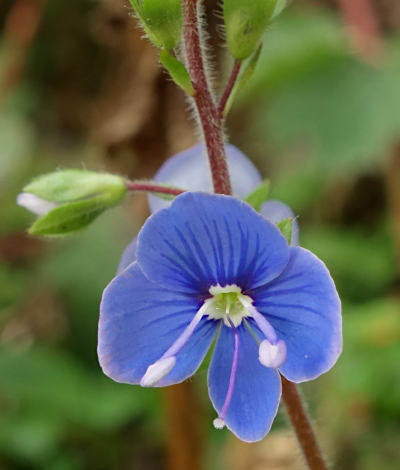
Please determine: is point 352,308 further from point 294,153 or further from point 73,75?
point 73,75

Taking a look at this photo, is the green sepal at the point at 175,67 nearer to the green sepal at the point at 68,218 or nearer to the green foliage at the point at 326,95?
the green sepal at the point at 68,218

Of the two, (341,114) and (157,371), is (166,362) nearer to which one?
(157,371)

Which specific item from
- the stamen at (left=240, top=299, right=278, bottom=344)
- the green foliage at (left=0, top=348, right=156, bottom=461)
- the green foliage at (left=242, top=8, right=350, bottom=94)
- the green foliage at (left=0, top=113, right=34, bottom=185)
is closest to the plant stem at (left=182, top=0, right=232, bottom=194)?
the stamen at (left=240, top=299, right=278, bottom=344)

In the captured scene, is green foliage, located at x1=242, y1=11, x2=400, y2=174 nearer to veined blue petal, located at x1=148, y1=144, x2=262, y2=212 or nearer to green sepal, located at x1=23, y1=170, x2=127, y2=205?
veined blue petal, located at x1=148, y1=144, x2=262, y2=212

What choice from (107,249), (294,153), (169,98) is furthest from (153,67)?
(294,153)

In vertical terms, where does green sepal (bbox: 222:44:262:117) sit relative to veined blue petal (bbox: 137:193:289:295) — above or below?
above

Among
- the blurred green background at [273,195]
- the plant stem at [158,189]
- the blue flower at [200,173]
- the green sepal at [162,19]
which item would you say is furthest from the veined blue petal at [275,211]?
the blurred green background at [273,195]
